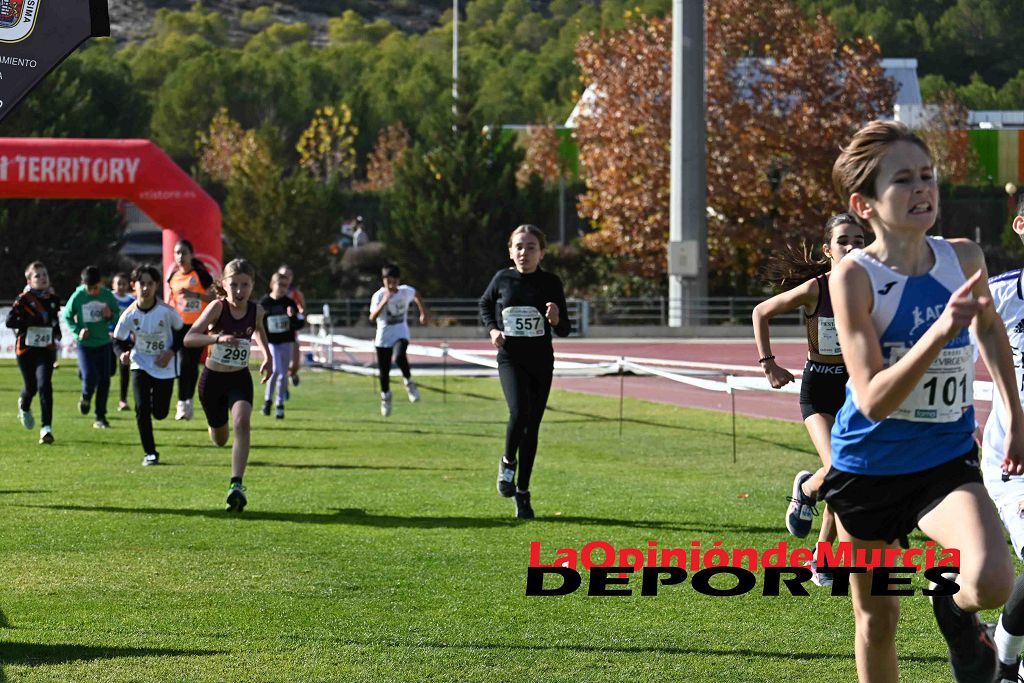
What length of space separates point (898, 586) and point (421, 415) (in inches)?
659

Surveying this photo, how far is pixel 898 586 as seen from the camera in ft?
15.9

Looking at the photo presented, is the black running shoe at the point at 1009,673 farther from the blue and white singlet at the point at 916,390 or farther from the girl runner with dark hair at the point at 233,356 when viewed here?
the girl runner with dark hair at the point at 233,356

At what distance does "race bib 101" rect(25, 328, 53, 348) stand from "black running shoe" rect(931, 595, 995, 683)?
14.0 meters

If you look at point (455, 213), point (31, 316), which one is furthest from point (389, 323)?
point (455, 213)

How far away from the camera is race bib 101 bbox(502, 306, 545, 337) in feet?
37.1

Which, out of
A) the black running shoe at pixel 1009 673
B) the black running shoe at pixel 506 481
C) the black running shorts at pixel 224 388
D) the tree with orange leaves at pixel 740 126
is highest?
the tree with orange leaves at pixel 740 126

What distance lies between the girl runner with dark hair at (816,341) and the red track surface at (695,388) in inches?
378

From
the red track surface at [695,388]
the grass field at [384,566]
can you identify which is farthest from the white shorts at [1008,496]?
the red track surface at [695,388]

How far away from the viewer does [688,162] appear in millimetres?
43594

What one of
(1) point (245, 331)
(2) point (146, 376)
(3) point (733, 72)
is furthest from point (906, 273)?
(3) point (733, 72)

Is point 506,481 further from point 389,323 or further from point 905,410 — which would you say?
point 389,323

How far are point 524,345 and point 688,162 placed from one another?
32944 mm

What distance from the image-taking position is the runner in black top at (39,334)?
1720 centimetres

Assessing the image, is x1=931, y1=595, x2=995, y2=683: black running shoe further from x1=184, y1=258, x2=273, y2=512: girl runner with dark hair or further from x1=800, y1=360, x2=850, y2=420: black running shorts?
x1=184, y1=258, x2=273, y2=512: girl runner with dark hair
